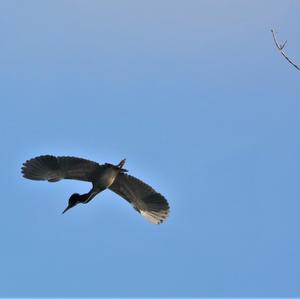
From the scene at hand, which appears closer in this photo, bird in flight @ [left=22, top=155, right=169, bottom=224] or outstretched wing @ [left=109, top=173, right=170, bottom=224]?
bird in flight @ [left=22, top=155, right=169, bottom=224]

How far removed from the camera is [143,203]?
15.4 m

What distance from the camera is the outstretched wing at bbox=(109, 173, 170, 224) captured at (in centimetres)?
1491

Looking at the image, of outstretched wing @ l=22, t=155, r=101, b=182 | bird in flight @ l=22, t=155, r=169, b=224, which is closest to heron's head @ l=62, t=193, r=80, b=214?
bird in flight @ l=22, t=155, r=169, b=224

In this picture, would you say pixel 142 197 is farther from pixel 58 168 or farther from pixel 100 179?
pixel 58 168

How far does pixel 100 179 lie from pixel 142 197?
1.13 m

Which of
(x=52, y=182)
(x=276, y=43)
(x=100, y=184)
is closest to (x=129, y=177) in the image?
(x=100, y=184)

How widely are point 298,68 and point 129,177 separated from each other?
6720 millimetres

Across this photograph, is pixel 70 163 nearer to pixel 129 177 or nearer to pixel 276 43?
pixel 129 177

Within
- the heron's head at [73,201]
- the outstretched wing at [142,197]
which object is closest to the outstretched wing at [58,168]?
the heron's head at [73,201]

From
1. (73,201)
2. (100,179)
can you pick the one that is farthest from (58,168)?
(100,179)

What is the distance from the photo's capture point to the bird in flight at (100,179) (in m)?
14.5

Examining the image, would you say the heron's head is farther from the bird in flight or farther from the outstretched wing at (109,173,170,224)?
the outstretched wing at (109,173,170,224)

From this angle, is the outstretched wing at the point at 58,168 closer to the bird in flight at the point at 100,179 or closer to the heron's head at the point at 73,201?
the bird in flight at the point at 100,179

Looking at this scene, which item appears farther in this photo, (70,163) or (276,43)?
(70,163)
